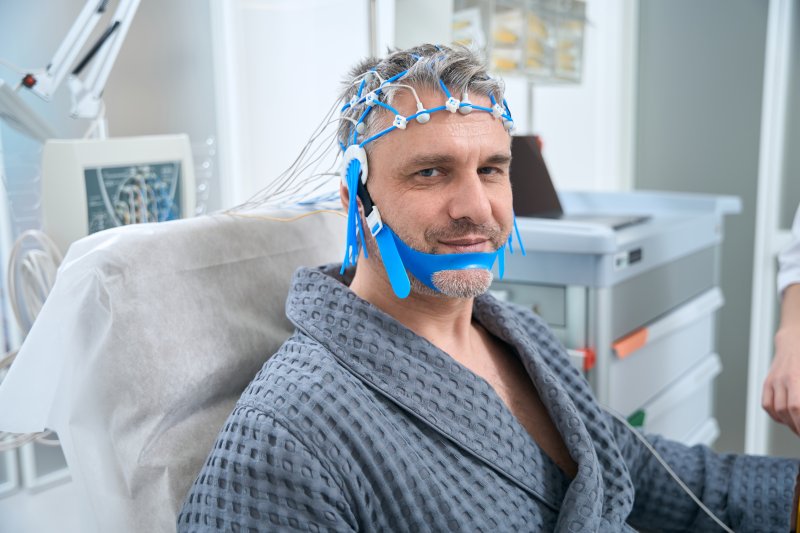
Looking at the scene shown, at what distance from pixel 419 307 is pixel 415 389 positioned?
16cm

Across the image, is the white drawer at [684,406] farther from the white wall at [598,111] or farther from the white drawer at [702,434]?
the white wall at [598,111]

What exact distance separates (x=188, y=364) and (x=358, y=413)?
261mm

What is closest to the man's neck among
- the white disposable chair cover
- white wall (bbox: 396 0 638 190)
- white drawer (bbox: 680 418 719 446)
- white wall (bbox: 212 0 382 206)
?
the white disposable chair cover

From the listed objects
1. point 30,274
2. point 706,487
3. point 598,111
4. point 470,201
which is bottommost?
point 706,487

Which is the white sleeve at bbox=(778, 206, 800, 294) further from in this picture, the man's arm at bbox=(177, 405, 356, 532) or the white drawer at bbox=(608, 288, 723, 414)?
the man's arm at bbox=(177, 405, 356, 532)

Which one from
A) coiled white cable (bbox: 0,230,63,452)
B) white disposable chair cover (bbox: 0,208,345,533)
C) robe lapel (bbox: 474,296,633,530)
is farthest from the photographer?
coiled white cable (bbox: 0,230,63,452)

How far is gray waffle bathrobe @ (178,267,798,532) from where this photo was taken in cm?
88

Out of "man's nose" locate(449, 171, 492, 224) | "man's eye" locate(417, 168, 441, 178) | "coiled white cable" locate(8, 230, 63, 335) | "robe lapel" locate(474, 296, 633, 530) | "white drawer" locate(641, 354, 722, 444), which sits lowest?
"white drawer" locate(641, 354, 722, 444)

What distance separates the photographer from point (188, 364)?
1.05 metres

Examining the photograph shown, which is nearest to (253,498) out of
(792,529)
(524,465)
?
(524,465)

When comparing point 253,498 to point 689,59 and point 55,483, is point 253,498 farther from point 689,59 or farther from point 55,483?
point 689,59

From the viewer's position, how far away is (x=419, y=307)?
3.79 ft

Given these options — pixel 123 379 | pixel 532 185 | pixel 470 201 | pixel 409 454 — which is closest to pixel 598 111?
pixel 532 185

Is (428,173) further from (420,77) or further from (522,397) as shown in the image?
(522,397)
